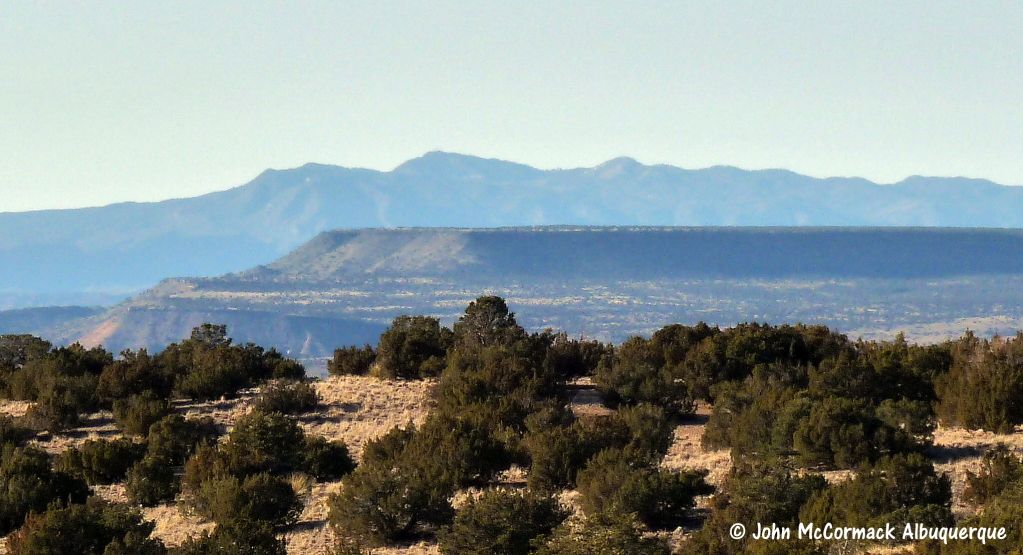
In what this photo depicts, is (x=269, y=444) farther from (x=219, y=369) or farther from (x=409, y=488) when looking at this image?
(x=219, y=369)

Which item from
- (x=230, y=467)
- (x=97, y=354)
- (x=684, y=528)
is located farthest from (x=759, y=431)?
(x=97, y=354)

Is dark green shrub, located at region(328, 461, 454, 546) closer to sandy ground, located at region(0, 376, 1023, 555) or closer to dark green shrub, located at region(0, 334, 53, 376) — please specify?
sandy ground, located at region(0, 376, 1023, 555)

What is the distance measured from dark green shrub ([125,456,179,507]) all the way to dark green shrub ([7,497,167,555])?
290 cm

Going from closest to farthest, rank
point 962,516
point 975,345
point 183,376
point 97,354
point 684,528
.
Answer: point 962,516 → point 684,528 → point 975,345 → point 183,376 → point 97,354

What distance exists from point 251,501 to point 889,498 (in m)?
9.18

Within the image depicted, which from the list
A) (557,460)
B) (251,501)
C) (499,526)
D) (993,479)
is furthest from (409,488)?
(993,479)

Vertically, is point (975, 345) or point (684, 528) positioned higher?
point (975, 345)

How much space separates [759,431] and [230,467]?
8625 millimetres

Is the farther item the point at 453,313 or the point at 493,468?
the point at 453,313

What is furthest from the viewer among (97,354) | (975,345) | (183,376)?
(97,354)

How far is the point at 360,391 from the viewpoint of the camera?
30.3 m

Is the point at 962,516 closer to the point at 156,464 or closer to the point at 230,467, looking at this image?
the point at 230,467

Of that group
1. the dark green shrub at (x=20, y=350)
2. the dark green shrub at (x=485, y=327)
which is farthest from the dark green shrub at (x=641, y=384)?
the dark green shrub at (x=20, y=350)

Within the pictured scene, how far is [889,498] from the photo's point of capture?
17453 mm
